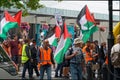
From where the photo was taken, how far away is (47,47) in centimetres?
1508

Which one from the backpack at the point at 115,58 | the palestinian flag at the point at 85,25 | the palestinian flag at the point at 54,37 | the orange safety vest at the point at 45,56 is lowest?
the orange safety vest at the point at 45,56

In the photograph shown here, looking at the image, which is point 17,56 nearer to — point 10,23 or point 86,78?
→ point 10,23

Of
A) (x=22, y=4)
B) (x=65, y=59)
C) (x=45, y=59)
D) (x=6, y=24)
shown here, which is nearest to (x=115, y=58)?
(x=65, y=59)

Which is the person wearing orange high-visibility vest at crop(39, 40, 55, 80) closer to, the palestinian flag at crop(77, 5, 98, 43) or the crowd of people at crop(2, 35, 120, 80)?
the crowd of people at crop(2, 35, 120, 80)

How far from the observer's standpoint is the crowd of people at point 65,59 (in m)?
12.9

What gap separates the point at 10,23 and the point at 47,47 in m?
4.81

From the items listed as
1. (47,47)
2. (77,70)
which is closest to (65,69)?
(47,47)

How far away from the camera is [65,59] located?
1430 cm

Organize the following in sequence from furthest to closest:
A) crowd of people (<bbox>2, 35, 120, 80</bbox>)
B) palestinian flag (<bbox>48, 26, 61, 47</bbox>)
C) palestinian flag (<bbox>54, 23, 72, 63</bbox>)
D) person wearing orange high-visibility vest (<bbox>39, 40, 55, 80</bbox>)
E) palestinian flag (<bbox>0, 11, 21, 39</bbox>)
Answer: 1. palestinian flag (<bbox>0, 11, 21, 39</bbox>)
2. palestinian flag (<bbox>48, 26, 61, 47</bbox>)
3. person wearing orange high-visibility vest (<bbox>39, 40, 55, 80</bbox>)
4. palestinian flag (<bbox>54, 23, 72, 63</bbox>)
5. crowd of people (<bbox>2, 35, 120, 80</bbox>)

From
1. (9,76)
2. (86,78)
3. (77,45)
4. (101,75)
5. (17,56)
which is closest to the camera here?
(9,76)

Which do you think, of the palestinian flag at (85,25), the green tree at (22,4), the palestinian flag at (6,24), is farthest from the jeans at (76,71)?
the green tree at (22,4)

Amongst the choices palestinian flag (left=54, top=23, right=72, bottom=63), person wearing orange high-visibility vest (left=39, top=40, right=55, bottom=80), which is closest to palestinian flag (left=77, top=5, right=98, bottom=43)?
palestinian flag (left=54, top=23, right=72, bottom=63)

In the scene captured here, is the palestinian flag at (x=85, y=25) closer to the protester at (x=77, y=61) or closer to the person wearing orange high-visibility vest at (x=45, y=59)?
the person wearing orange high-visibility vest at (x=45, y=59)

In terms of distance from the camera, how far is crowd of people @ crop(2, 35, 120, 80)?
1288 centimetres
